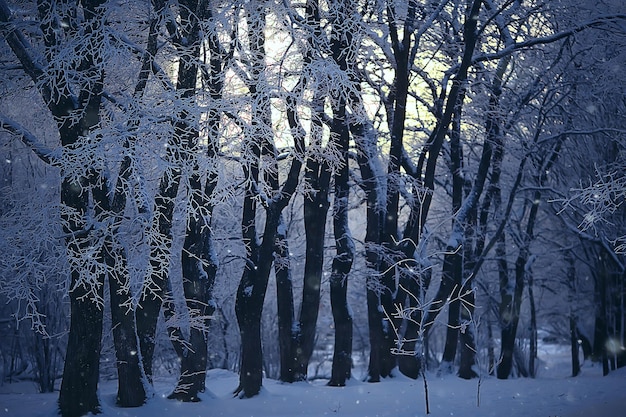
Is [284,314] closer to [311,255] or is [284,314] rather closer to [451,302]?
[311,255]

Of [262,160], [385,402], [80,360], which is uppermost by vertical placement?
[262,160]

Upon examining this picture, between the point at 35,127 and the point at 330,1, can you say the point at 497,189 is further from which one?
the point at 35,127

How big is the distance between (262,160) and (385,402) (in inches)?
209

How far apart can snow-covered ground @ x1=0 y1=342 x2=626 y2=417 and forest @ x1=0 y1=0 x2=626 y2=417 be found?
0.51 meters

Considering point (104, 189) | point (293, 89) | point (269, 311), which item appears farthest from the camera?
point (269, 311)

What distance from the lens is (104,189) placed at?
10.6m

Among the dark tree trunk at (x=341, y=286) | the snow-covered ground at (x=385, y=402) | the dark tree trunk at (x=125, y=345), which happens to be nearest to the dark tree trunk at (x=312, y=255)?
the dark tree trunk at (x=341, y=286)

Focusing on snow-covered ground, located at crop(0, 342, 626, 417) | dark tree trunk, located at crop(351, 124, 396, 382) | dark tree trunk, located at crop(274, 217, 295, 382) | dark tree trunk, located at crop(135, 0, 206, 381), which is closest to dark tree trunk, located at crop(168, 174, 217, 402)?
snow-covered ground, located at crop(0, 342, 626, 417)

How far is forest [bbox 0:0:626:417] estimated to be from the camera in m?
10.1

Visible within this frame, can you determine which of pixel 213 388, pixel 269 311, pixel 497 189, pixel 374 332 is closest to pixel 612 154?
pixel 497 189

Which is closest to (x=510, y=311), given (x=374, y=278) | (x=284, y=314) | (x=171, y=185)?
(x=374, y=278)

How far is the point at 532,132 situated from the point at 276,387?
12.9m

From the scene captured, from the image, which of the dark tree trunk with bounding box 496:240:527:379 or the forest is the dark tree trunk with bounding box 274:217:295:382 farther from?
the dark tree trunk with bounding box 496:240:527:379

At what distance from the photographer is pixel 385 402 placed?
42.6 ft
